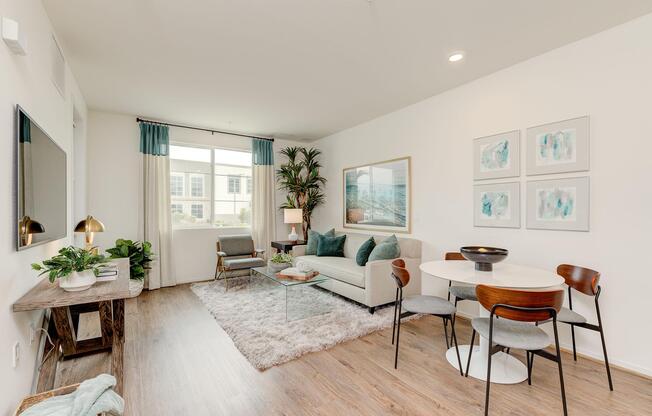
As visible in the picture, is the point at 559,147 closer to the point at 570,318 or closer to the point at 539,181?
the point at 539,181

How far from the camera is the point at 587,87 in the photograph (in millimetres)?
2574

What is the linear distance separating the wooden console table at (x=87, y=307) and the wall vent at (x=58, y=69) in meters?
1.65

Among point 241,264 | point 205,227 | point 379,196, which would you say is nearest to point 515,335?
point 379,196

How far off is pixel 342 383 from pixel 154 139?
4.58m

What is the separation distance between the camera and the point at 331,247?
495 centimetres

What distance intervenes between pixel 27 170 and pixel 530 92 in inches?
157

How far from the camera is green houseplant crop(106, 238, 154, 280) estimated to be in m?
4.02

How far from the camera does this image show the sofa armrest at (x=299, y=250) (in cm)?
527

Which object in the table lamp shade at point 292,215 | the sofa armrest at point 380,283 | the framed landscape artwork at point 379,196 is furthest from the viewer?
the table lamp shade at point 292,215

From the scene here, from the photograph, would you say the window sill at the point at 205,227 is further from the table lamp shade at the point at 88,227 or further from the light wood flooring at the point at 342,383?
the light wood flooring at the point at 342,383

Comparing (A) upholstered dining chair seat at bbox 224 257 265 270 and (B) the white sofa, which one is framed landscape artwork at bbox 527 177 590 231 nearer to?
(B) the white sofa

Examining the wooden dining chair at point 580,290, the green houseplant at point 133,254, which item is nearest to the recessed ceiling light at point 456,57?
the wooden dining chair at point 580,290

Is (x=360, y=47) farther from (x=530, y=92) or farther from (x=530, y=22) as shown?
(x=530, y=92)

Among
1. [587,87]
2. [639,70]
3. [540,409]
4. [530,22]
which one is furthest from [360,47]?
[540,409]
